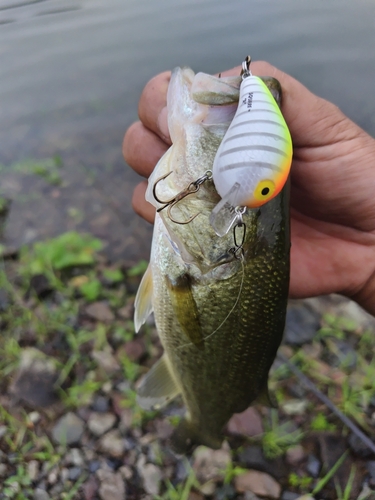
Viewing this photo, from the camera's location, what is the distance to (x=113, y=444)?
266 centimetres

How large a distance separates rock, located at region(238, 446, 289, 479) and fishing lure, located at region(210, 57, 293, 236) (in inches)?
79.5

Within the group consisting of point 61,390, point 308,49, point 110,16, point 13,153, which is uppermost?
point 110,16

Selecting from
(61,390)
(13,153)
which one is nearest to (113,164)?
(13,153)

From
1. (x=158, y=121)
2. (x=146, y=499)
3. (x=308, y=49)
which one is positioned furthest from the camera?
(x=308, y=49)

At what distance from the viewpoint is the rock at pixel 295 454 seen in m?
2.57

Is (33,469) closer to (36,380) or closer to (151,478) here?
(36,380)

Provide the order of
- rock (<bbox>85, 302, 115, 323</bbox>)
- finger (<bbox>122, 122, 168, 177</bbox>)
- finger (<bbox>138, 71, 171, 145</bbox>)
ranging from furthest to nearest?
rock (<bbox>85, 302, 115, 323</bbox>) < finger (<bbox>122, 122, 168, 177</bbox>) < finger (<bbox>138, 71, 171, 145</bbox>)

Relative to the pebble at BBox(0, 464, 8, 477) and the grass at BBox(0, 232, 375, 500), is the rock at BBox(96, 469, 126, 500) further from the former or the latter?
the pebble at BBox(0, 464, 8, 477)

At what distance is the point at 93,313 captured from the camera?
11.1 feet

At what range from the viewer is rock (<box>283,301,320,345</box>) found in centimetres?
320

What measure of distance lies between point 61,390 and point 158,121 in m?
1.98

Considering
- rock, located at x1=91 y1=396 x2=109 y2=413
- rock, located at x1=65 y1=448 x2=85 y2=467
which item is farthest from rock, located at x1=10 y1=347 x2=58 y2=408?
rock, located at x1=65 y1=448 x2=85 y2=467

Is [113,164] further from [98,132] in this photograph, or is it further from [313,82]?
[313,82]

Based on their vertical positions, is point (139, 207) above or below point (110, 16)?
below
